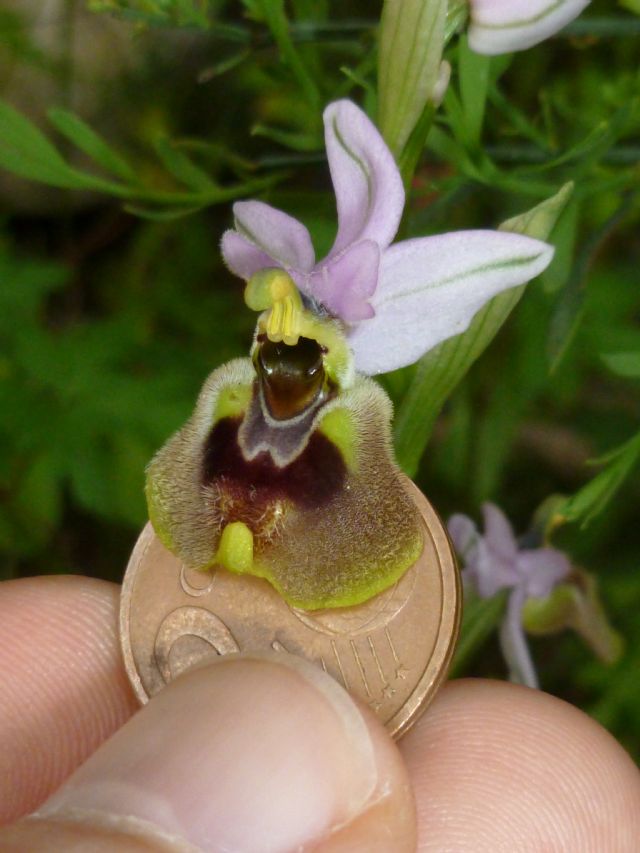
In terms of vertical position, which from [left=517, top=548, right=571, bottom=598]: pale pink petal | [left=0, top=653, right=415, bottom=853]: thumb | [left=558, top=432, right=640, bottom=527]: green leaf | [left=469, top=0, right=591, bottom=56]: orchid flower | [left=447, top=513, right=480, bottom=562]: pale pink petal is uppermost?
[left=469, top=0, right=591, bottom=56]: orchid flower

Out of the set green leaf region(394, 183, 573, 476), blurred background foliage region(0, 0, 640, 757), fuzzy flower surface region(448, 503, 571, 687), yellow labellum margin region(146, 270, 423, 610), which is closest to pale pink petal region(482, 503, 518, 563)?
fuzzy flower surface region(448, 503, 571, 687)

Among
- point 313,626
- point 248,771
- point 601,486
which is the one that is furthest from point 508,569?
point 248,771

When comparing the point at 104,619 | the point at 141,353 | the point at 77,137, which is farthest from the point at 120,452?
the point at 77,137

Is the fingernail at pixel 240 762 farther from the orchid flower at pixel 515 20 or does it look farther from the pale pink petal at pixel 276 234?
the orchid flower at pixel 515 20

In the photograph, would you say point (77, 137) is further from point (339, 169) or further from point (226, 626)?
point (226, 626)

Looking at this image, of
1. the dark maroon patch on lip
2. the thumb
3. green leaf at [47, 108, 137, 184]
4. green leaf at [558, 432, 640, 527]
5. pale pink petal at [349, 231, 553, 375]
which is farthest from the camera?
green leaf at [47, 108, 137, 184]

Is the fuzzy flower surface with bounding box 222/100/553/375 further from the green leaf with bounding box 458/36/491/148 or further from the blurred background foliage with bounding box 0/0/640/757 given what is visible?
the green leaf with bounding box 458/36/491/148

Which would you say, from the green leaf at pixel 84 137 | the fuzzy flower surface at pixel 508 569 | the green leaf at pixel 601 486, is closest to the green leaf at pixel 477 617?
the fuzzy flower surface at pixel 508 569
